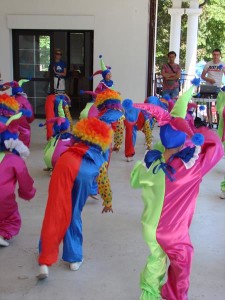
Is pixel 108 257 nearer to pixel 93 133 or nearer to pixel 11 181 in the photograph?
pixel 11 181

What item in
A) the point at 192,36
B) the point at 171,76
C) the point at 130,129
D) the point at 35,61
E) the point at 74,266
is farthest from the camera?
the point at 192,36

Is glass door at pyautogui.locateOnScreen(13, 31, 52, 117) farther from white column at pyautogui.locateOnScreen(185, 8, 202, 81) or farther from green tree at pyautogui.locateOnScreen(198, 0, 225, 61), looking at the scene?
green tree at pyautogui.locateOnScreen(198, 0, 225, 61)

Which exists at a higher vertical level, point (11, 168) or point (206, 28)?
point (206, 28)

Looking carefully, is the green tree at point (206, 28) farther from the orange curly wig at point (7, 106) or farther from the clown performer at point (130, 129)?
the orange curly wig at point (7, 106)

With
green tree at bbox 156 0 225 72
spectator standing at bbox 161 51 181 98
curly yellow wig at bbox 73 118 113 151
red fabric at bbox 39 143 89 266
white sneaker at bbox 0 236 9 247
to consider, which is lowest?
white sneaker at bbox 0 236 9 247

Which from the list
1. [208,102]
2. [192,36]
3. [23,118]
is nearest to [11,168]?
[23,118]

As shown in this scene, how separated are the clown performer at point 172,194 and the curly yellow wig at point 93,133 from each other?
1.98 feet

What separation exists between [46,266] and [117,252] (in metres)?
0.83

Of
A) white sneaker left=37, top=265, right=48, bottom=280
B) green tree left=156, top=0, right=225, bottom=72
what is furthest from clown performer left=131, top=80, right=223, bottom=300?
green tree left=156, top=0, right=225, bottom=72

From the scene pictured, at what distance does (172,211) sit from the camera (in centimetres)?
280

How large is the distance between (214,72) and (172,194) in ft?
24.7

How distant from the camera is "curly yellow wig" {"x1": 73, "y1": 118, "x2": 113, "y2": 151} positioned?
338 cm

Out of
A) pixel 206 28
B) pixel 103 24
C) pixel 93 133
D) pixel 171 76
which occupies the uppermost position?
pixel 206 28

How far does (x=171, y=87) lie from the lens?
10391 mm
